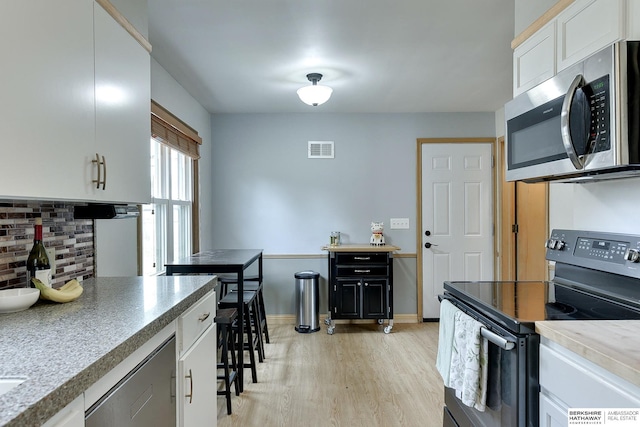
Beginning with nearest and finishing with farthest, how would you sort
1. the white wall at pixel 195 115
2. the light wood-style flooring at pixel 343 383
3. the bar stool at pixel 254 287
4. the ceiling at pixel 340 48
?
the ceiling at pixel 340 48 → the light wood-style flooring at pixel 343 383 → the white wall at pixel 195 115 → the bar stool at pixel 254 287

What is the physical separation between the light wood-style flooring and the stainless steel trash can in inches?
4.8

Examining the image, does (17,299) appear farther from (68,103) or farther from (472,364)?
(472,364)

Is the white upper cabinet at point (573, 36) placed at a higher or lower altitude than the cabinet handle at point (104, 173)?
higher

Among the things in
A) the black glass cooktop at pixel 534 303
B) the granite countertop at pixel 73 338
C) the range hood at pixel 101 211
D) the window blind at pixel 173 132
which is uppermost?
the window blind at pixel 173 132

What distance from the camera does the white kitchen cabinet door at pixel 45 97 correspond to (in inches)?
38.8

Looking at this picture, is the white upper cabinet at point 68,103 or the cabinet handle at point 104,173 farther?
the cabinet handle at point 104,173

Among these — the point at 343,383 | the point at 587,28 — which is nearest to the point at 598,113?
the point at 587,28

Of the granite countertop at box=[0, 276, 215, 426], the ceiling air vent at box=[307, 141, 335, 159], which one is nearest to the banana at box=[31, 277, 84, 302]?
the granite countertop at box=[0, 276, 215, 426]

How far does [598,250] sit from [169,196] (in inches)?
114

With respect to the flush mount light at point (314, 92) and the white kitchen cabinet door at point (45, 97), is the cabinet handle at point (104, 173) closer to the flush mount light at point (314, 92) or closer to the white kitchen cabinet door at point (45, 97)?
the white kitchen cabinet door at point (45, 97)

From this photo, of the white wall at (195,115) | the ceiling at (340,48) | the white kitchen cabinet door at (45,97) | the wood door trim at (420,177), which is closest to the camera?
the white kitchen cabinet door at (45,97)

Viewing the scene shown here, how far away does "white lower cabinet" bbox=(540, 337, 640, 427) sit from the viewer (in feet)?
2.95

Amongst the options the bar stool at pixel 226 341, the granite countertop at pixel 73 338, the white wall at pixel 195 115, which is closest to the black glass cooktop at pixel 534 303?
the granite countertop at pixel 73 338

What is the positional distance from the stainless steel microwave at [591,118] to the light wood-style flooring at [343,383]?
5.47 ft
